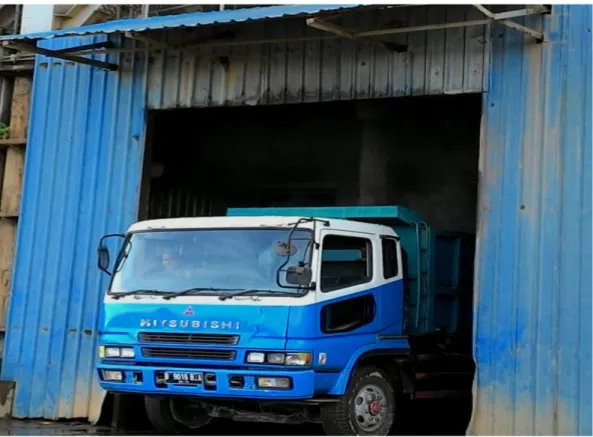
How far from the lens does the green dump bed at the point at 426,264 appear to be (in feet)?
34.9

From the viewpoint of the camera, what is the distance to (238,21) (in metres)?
10.2

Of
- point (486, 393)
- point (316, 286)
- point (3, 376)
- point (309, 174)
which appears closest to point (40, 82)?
point (3, 376)

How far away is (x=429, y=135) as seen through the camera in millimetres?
15672

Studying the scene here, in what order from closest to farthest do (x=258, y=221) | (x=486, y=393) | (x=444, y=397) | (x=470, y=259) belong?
1. (x=258, y=221)
2. (x=486, y=393)
3. (x=444, y=397)
4. (x=470, y=259)

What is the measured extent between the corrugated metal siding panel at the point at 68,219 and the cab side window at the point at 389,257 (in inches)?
148

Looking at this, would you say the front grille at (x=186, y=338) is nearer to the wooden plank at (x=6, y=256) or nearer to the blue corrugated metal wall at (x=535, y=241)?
the blue corrugated metal wall at (x=535, y=241)

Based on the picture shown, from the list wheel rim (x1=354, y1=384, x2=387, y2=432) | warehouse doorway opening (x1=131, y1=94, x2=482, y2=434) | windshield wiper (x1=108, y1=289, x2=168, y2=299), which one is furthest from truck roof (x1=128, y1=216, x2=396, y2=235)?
warehouse doorway opening (x1=131, y1=94, x2=482, y2=434)

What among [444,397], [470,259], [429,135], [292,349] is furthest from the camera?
[429,135]

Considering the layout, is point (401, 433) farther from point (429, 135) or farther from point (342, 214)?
point (429, 135)

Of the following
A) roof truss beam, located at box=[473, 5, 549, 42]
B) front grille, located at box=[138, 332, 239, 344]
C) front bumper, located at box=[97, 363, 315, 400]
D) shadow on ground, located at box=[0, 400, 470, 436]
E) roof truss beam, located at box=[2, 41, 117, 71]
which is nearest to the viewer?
front bumper, located at box=[97, 363, 315, 400]

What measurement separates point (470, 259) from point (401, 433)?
2.54 meters

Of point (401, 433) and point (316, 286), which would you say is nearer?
point (316, 286)

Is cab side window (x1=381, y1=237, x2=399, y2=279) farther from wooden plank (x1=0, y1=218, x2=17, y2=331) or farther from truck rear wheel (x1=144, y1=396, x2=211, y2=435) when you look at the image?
wooden plank (x1=0, y1=218, x2=17, y2=331)

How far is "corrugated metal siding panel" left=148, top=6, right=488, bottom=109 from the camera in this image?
10.7 meters
